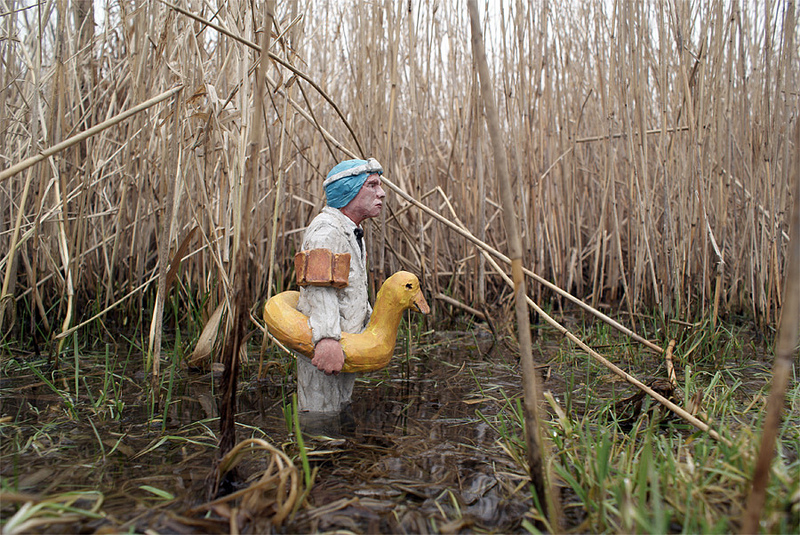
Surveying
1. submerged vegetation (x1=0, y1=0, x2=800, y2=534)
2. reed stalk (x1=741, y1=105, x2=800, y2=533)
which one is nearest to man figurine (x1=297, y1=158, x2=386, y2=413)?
submerged vegetation (x1=0, y1=0, x2=800, y2=534)

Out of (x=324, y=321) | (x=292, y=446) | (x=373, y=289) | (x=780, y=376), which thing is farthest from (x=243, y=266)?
(x=373, y=289)

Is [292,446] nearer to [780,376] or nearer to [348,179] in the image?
[348,179]

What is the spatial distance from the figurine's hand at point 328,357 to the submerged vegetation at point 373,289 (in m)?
0.18

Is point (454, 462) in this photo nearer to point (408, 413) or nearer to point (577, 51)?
point (408, 413)

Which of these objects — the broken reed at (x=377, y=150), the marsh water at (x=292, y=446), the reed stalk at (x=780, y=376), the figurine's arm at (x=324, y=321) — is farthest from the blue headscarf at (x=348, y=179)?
the reed stalk at (x=780, y=376)

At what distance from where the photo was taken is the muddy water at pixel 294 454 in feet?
3.26

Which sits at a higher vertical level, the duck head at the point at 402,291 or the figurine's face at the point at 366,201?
the figurine's face at the point at 366,201

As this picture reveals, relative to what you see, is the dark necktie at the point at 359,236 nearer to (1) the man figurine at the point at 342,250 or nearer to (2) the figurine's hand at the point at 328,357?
(1) the man figurine at the point at 342,250

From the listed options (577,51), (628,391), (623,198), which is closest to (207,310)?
(628,391)

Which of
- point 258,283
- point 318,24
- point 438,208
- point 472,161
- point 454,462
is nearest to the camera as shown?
point 454,462

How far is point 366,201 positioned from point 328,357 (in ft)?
1.50

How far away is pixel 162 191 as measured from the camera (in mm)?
1968

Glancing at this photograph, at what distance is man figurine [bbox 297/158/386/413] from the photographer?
57.9 inches

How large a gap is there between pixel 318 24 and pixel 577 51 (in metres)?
1.59
